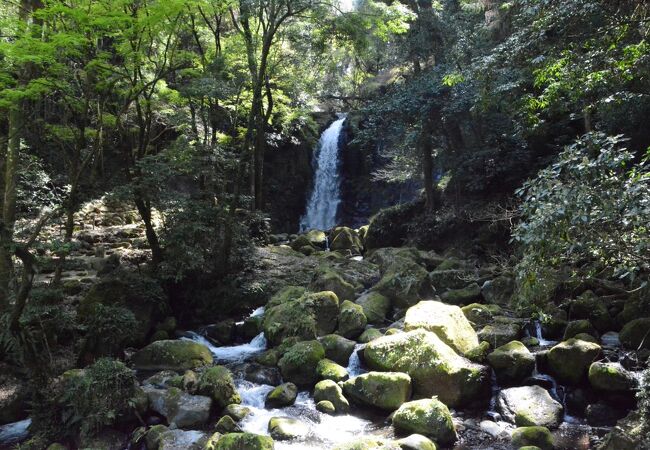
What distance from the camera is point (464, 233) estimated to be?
642 inches

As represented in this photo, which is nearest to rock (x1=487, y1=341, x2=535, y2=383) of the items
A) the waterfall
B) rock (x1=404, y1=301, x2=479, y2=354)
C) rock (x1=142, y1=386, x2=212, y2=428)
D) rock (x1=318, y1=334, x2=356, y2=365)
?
rock (x1=404, y1=301, x2=479, y2=354)

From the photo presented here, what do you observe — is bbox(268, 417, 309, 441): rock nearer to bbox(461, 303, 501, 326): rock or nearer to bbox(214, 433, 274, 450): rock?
bbox(214, 433, 274, 450): rock

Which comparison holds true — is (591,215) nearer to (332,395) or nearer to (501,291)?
(332,395)

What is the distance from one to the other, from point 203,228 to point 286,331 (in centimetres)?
326

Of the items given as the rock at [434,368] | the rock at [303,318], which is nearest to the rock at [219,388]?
the rock at [303,318]

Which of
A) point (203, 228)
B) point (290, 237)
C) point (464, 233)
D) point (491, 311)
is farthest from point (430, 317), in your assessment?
point (290, 237)

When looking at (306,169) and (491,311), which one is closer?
(491,311)

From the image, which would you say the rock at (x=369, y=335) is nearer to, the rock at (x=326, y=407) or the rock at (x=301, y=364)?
the rock at (x=301, y=364)

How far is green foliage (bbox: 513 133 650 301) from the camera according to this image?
16.0 feet

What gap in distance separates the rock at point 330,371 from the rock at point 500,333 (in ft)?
9.26

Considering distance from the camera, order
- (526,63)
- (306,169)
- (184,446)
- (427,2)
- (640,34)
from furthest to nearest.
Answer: (306,169) < (427,2) < (526,63) < (640,34) < (184,446)

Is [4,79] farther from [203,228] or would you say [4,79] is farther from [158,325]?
[158,325]

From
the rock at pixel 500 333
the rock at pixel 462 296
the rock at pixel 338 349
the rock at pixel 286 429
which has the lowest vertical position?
the rock at pixel 286 429

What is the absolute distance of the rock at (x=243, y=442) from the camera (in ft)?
19.0
